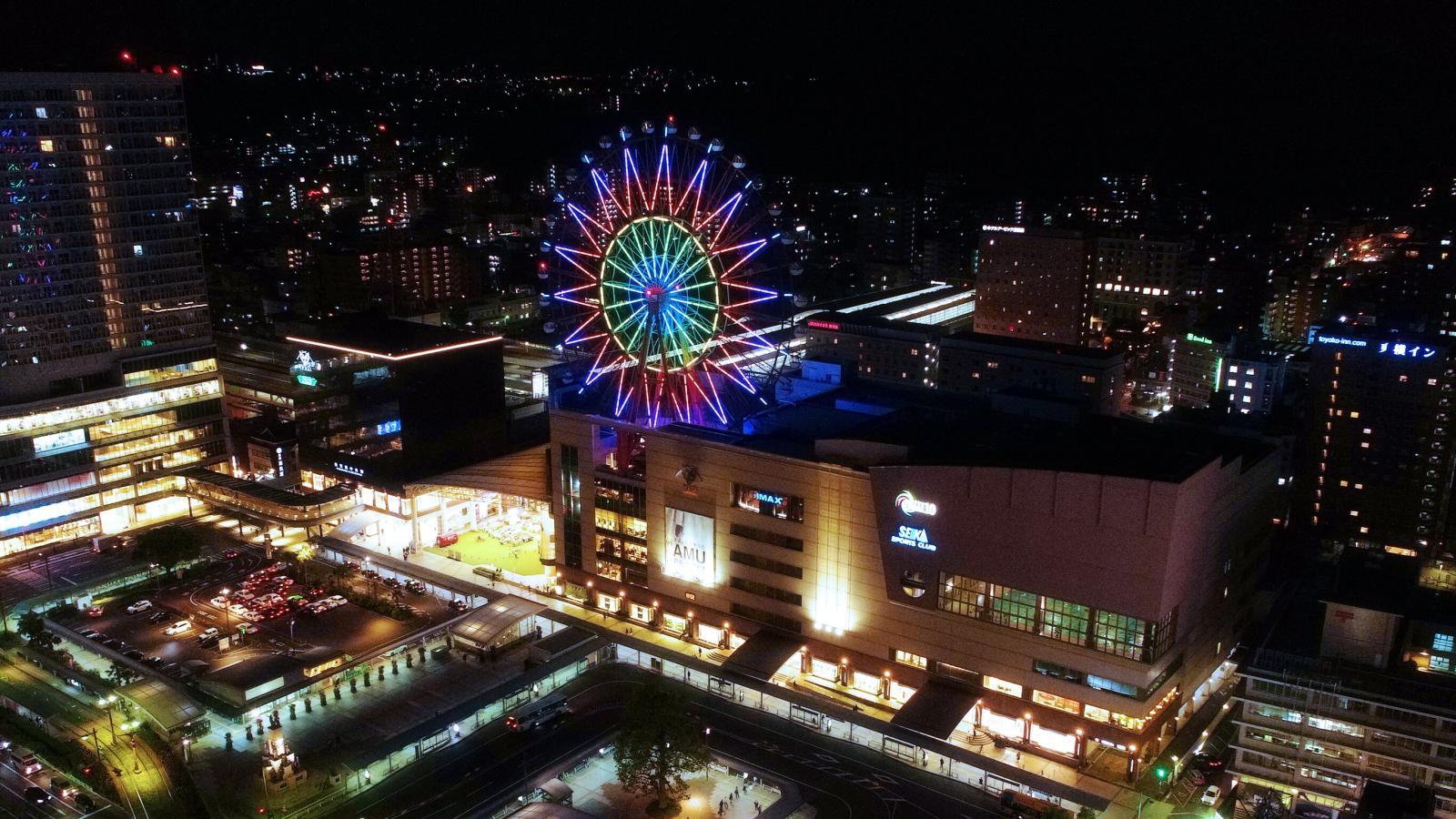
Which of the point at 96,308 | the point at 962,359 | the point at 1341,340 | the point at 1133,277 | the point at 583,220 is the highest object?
the point at 583,220

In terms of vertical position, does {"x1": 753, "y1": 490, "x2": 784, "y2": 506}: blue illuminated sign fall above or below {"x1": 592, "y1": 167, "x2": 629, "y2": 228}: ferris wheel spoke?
below

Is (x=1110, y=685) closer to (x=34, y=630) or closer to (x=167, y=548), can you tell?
(x=167, y=548)

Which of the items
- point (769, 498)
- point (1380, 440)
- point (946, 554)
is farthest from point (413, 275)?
point (1380, 440)

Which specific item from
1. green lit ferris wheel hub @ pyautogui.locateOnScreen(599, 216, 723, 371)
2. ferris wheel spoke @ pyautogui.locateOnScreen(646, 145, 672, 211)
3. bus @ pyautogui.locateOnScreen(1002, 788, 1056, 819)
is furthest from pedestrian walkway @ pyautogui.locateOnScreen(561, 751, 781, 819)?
ferris wheel spoke @ pyautogui.locateOnScreen(646, 145, 672, 211)

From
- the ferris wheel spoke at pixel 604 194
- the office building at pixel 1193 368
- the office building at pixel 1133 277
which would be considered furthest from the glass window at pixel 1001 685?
the office building at pixel 1133 277

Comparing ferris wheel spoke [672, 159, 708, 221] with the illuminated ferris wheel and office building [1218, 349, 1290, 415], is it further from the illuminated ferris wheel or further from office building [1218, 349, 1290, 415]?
office building [1218, 349, 1290, 415]

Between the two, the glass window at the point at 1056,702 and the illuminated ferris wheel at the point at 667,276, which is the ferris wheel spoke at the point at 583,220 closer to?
the illuminated ferris wheel at the point at 667,276
